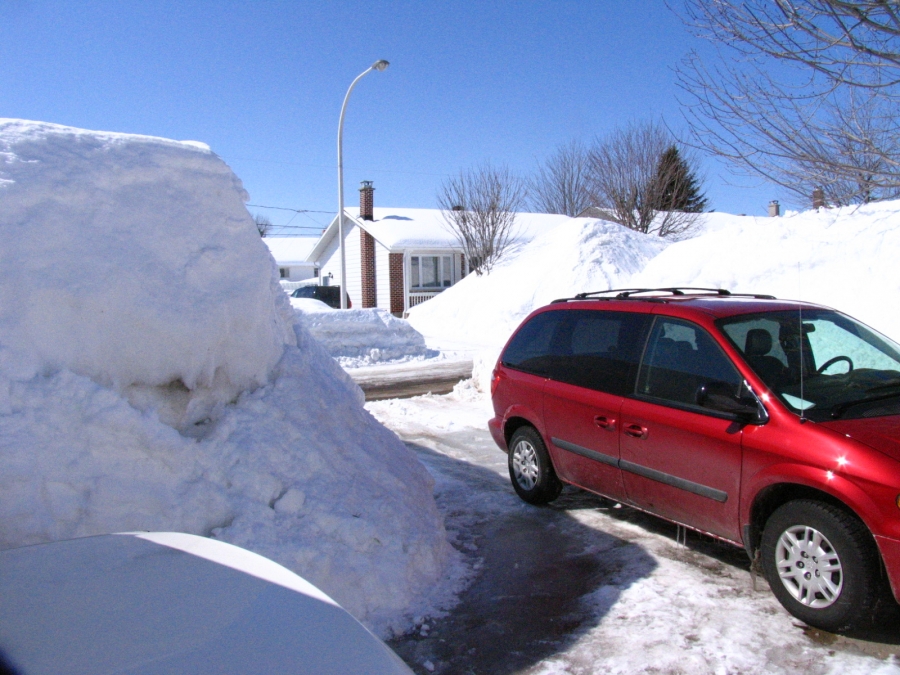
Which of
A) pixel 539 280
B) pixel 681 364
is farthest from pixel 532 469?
pixel 539 280

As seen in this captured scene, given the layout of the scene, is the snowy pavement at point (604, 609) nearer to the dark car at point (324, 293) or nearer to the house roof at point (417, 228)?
the dark car at point (324, 293)

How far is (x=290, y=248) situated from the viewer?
200ft

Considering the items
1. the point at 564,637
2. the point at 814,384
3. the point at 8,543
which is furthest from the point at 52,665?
the point at 814,384

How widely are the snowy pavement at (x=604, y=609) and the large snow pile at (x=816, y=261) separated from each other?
6.88 meters

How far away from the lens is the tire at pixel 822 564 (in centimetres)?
357

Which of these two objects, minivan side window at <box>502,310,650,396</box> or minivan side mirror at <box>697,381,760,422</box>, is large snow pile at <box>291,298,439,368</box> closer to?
minivan side window at <box>502,310,650,396</box>

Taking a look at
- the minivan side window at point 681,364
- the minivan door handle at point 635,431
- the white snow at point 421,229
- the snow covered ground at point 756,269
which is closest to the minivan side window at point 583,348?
the minivan side window at point 681,364

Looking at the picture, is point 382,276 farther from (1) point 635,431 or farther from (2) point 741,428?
(2) point 741,428

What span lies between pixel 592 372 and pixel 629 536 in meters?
1.23

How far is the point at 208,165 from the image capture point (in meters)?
Answer: 5.47

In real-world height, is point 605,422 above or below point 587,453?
above

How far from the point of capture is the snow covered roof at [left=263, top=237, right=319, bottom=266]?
5638 centimetres

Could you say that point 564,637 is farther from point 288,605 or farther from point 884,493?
point 288,605

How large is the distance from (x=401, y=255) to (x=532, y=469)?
1012 inches
